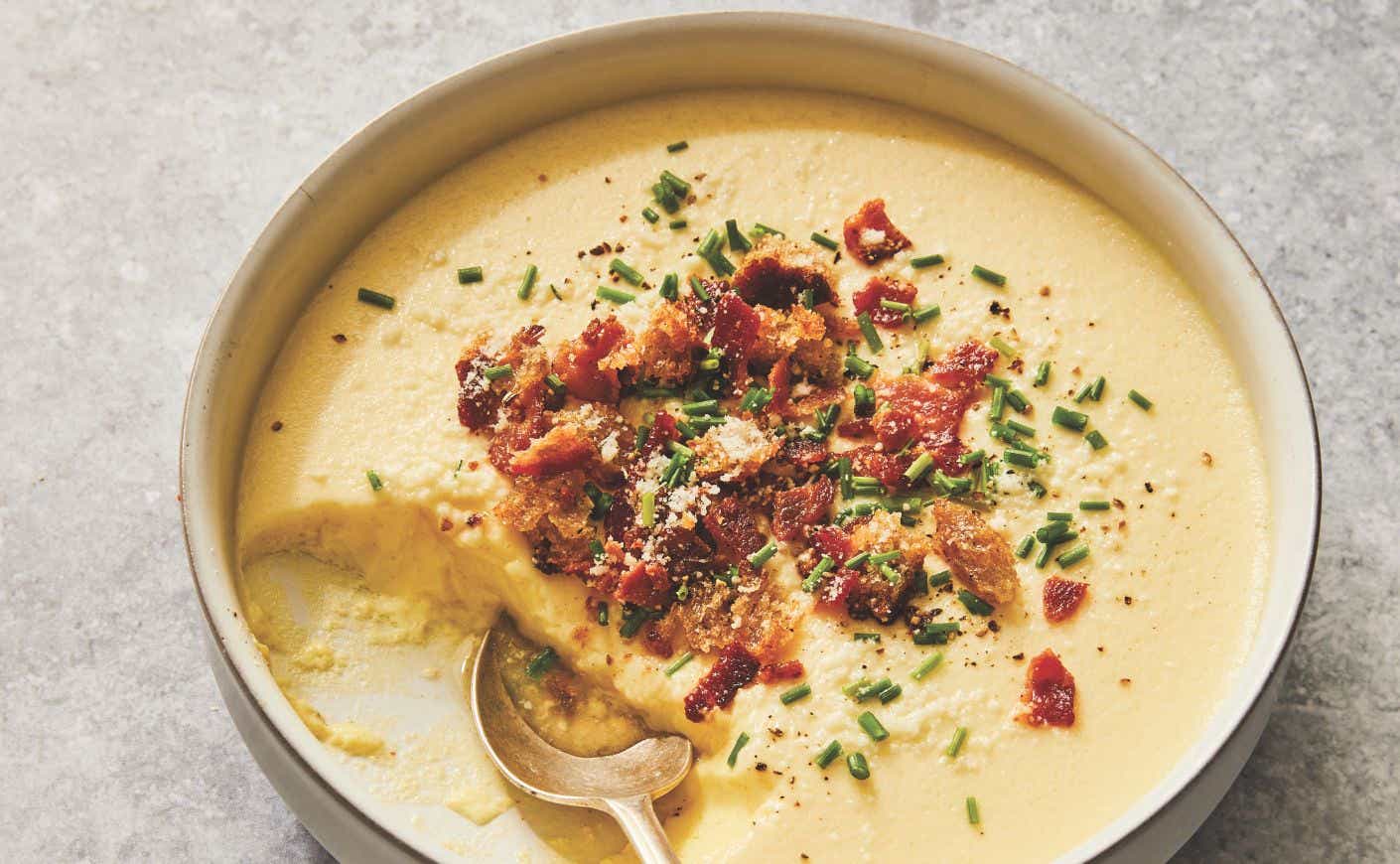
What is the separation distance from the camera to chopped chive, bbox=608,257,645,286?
2.86m

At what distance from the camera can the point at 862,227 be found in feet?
9.46

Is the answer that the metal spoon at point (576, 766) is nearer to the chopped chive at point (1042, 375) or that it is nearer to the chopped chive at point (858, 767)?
the chopped chive at point (858, 767)

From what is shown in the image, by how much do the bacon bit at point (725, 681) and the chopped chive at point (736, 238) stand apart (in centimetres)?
81

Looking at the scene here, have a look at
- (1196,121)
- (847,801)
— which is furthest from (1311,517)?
(1196,121)

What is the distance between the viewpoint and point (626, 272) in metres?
2.86

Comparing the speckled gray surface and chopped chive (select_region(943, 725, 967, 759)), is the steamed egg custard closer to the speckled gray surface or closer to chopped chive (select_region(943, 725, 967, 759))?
chopped chive (select_region(943, 725, 967, 759))

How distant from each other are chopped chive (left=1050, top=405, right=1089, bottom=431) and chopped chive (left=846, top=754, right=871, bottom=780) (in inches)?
28.3

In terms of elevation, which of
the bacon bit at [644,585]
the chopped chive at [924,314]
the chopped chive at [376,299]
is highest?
the chopped chive at [924,314]

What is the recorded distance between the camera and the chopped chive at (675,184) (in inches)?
116

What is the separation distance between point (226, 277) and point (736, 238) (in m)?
1.31

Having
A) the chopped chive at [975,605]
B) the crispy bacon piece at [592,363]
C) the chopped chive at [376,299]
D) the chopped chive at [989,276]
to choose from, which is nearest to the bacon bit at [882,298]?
the chopped chive at [989,276]

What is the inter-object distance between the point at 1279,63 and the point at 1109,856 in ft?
7.22

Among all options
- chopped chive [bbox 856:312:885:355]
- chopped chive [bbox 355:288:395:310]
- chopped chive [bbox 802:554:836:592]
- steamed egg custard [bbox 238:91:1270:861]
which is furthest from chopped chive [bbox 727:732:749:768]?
chopped chive [bbox 355:288:395:310]

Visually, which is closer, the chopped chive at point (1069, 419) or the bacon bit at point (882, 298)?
the chopped chive at point (1069, 419)
